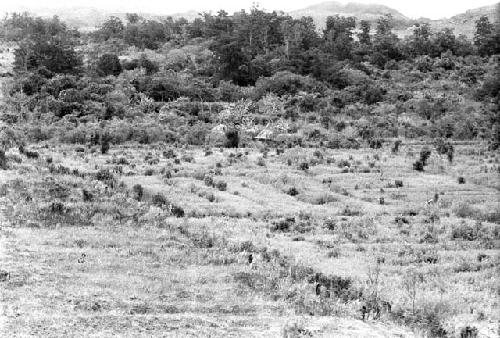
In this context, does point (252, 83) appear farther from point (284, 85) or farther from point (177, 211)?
point (177, 211)

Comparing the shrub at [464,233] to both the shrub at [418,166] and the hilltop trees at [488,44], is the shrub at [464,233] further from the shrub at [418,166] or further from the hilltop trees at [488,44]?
the hilltop trees at [488,44]

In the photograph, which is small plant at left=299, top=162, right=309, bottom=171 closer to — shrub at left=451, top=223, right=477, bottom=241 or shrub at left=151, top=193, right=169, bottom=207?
shrub at left=151, top=193, right=169, bottom=207

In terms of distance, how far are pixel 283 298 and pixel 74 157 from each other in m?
30.5

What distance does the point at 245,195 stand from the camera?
3238 cm

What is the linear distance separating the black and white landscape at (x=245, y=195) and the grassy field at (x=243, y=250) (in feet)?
0.31

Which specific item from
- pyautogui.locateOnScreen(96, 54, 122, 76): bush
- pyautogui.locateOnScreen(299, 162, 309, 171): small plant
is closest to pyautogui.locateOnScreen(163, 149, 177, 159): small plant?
pyautogui.locateOnScreen(299, 162, 309, 171): small plant

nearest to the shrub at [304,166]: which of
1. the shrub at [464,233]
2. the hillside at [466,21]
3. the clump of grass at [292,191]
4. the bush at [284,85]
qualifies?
the clump of grass at [292,191]

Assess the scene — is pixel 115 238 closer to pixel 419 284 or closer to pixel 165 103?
pixel 419 284

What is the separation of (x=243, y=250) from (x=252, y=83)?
66.9 m

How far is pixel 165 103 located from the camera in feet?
234

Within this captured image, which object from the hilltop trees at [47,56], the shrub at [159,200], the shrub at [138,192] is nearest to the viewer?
the shrub at [159,200]

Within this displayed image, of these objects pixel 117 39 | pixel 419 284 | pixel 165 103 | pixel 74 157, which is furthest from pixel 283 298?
pixel 117 39

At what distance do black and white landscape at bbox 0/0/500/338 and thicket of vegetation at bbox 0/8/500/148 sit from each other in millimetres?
313

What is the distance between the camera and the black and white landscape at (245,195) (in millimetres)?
14609
